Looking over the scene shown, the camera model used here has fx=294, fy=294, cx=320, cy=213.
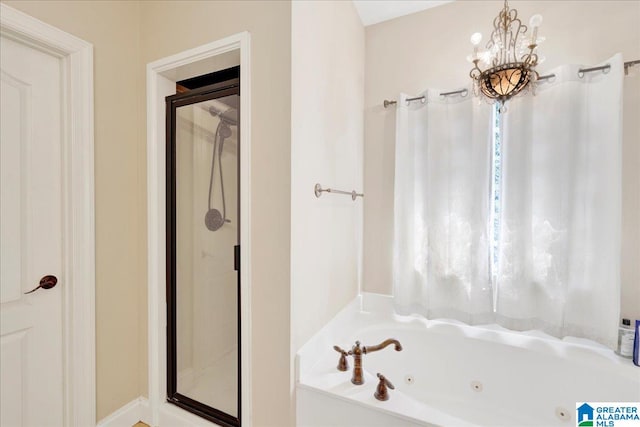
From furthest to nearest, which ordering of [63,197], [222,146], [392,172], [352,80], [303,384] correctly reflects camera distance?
[392,172]
[352,80]
[222,146]
[63,197]
[303,384]

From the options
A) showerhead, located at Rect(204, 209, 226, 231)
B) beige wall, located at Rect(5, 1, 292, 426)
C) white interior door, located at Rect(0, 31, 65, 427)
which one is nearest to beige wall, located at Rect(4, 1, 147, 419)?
beige wall, located at Rect(5, 1, 292, 426)

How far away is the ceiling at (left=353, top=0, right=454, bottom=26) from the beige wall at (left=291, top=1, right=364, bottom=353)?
71 mm

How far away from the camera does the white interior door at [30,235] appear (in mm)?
1298

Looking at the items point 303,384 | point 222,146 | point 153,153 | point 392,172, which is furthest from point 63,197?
point 392,172

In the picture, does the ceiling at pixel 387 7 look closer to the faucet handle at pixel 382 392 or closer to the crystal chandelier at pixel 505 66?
the crystal chandelier at pixel 505 66

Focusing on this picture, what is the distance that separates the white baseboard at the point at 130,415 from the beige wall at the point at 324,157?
3.83 feet

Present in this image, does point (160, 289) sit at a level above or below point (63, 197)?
below

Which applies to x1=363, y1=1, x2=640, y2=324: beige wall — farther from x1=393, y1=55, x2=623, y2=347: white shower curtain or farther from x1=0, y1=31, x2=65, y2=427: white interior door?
x1=0, y1=31, x2=65, y2=427: white interior door

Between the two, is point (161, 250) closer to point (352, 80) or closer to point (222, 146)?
point (222, 146)

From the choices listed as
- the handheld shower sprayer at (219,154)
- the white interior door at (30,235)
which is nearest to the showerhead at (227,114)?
the handheld shower sprayer at (219,154)

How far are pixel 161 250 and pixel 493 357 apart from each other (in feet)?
6.79

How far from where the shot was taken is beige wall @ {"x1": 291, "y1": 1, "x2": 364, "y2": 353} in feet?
4.40

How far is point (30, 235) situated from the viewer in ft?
4.47

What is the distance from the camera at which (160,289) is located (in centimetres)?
172
